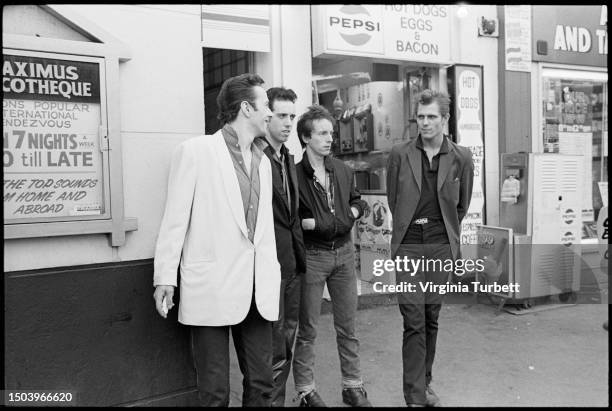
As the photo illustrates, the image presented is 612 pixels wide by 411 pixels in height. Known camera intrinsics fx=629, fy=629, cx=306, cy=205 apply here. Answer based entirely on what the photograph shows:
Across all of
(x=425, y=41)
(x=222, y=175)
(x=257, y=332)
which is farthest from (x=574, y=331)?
(x=222, y=175)

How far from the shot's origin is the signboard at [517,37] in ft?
24.1

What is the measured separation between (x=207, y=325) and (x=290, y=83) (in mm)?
3541

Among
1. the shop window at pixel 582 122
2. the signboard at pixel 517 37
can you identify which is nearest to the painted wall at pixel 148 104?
the signboard at pixel 517 37

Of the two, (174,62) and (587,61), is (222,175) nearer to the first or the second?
(174,62)

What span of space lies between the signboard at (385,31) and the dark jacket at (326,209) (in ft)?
8.17

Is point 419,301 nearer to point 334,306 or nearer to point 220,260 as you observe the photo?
point 334,306

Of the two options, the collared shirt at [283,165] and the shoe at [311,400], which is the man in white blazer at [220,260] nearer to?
the collared shirt at [283,165]

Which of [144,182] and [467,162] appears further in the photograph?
[467,162]

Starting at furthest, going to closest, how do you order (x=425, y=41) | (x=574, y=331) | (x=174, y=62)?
1. (x=425, y=41)
2. (x=574, y=331)
3. (x=174, y=62)

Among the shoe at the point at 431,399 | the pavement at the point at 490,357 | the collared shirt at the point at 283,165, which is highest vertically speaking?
the collared shirt at the point at 283,165

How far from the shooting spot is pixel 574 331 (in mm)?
5855

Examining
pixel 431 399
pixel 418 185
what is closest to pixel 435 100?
pixel 418 185

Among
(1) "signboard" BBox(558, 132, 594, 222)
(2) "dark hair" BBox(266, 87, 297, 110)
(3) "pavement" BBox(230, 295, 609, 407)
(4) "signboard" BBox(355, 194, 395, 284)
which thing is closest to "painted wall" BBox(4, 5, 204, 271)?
(2) "dark hair" BBox(266, 87, 297, 110)

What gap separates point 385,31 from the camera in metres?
6.66
